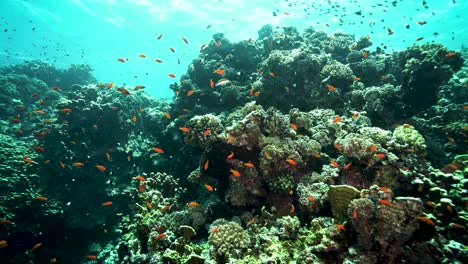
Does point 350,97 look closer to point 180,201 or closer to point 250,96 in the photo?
point 250,96

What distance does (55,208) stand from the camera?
11.8 metres

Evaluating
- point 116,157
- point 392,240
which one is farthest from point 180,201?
point 392,240

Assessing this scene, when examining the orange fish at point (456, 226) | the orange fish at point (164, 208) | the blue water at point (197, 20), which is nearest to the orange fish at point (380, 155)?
the orange fish at point (456, 226)

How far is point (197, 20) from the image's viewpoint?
1923 inches

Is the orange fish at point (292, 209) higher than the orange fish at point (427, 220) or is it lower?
higher

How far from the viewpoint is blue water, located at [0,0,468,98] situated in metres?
36.4

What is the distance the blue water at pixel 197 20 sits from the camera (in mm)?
36406

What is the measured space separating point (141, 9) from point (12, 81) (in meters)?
31.1

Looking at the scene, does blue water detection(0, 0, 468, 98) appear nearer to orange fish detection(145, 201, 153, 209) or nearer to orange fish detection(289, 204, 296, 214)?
orange fish detection(289, 204, 296, 214)

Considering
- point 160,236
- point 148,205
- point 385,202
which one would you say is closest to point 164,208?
point 148,205

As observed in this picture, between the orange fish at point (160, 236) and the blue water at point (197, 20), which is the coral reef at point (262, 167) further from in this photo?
the blue water at point (197, 20)

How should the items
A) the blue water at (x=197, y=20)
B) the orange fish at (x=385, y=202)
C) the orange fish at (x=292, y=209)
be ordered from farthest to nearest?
1. the blue water at (x=197, y=20)
2. the orange fish at (x=292, y=209)
3. the orange fish at (x=385, y=202)

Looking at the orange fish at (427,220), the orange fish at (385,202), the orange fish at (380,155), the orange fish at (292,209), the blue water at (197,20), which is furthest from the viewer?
the blue water at (197,20)

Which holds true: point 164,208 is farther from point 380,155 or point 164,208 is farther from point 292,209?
point 380,155
